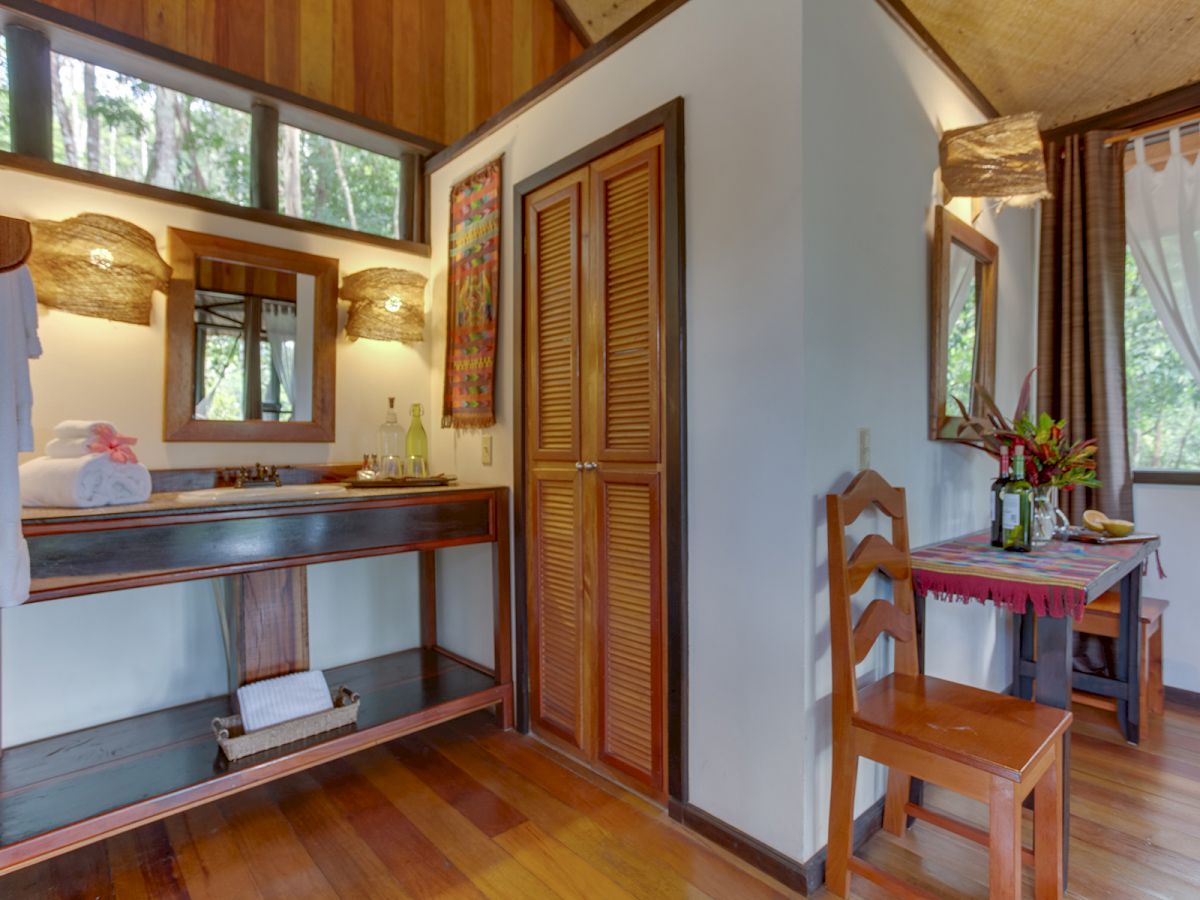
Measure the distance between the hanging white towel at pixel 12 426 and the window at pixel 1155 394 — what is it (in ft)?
12.5

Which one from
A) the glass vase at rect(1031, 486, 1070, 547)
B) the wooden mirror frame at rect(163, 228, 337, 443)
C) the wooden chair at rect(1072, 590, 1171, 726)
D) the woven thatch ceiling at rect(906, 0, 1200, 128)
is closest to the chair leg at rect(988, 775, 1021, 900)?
the glass vase at rect(1031, 486, 1070, 547)

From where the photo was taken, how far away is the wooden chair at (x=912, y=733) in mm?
1242

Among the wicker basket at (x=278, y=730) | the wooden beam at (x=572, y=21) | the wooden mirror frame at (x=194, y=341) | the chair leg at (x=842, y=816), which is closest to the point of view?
the chair leg at (x=842, y=816)

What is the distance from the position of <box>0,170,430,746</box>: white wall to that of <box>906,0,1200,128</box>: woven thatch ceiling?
265 cm

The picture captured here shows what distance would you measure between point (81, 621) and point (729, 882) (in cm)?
214

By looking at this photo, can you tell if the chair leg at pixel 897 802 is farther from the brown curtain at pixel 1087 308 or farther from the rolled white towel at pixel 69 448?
the rolled white towel at pixel 69 448

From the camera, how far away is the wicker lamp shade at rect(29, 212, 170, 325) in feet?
6.39

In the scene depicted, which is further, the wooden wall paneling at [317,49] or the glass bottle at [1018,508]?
the wooden wall paneling at [317,49]

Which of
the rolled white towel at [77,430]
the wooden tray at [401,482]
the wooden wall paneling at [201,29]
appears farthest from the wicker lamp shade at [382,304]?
the rolled white towel at [77,430]

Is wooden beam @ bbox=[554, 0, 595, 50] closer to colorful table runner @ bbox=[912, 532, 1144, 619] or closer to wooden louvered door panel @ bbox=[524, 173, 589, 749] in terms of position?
wooden louvered door panel @ bbox=[524, 173, 589, 749]

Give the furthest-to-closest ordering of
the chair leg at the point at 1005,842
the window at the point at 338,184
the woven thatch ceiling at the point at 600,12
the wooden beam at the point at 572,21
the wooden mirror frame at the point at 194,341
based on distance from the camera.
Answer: the wooden beam at the point at 572,21, the woven thatch ceiling at the point at 600,12, the window at the point at 338,184, the wooden mirror frame at the point at 194,341, the chair leg at the point at 1005,842

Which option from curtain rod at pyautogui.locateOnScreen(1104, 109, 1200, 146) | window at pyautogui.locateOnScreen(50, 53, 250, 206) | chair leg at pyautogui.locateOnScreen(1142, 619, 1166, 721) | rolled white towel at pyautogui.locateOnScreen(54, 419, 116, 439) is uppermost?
curtain rod at pyautogui.locateOnScreen(1104, 109, 1200, 146)

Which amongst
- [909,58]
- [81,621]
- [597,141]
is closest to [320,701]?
[81,621]

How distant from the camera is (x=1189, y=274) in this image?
259 cm
